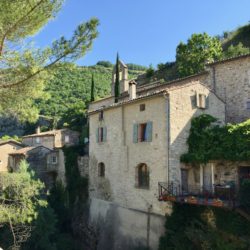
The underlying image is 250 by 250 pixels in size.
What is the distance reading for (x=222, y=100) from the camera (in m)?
22.1

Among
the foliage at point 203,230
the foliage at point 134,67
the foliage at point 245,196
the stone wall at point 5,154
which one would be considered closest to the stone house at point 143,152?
the foliage at point 203,230

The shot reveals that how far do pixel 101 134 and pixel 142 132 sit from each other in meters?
5.01

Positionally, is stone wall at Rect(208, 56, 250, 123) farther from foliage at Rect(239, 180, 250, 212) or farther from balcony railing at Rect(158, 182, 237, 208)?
foliage at Rect(239, 180, 250, 212)

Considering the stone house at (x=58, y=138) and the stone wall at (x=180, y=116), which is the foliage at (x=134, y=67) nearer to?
the stone house at (x=58, y=138)

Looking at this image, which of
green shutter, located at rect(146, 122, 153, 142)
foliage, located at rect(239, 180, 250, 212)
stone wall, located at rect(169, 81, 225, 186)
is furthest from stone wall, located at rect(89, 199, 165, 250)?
foliage, located at rect(239, 180, 250, 212)

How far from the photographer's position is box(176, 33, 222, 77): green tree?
35375 mm

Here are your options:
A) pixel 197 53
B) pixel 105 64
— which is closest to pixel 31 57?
pixel 197 53

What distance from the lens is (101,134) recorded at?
24750mm

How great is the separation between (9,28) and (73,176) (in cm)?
1827

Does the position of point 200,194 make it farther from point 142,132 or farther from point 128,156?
point 128,156

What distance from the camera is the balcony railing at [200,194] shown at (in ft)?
51.4

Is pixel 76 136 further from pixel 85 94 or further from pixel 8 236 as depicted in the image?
pixel 85 94

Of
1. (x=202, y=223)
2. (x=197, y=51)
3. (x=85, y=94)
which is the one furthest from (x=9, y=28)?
(x=85, y=94)

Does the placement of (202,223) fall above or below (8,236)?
above
